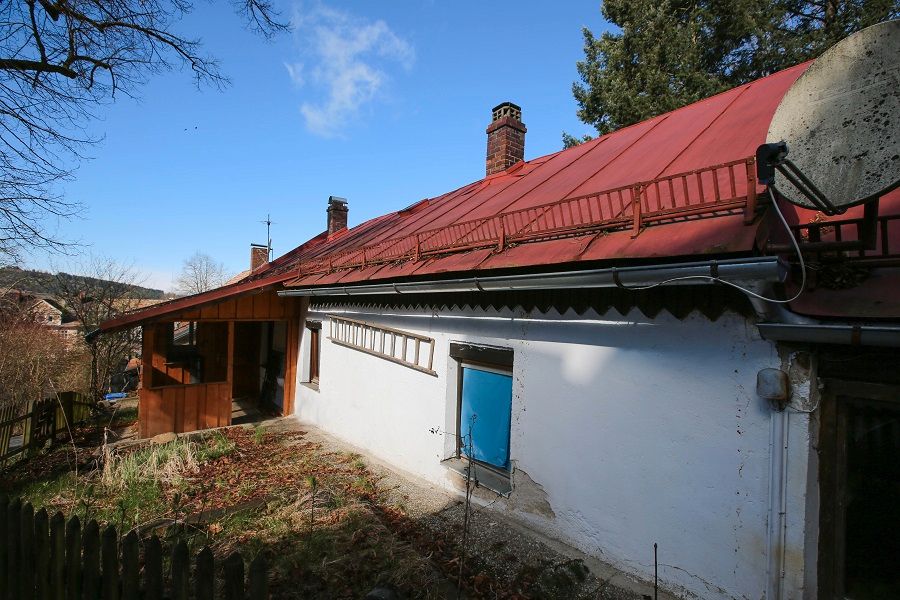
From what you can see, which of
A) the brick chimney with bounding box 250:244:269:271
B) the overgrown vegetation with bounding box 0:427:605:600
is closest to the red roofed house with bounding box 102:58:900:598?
the overgrown vegetation with bounding box 0:427:605:600

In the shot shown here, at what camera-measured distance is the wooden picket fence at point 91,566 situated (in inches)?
85.6

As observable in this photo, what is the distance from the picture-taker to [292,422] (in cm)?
973

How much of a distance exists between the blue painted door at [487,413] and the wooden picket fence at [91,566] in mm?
2957

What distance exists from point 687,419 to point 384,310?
480cm

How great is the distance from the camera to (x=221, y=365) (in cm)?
1248

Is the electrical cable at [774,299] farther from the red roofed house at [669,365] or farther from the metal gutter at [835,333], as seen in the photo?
the metal gutter at [835,333]

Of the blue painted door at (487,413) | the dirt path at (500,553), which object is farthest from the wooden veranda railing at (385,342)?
the dirt path at (500,553)

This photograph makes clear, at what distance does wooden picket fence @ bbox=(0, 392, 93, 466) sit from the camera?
24.3 ft

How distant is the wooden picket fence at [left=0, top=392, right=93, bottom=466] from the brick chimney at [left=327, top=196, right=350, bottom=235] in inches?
351

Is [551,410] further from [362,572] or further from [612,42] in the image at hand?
[612,42]

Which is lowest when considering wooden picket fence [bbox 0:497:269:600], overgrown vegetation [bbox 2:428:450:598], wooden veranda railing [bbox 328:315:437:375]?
overgrown vegetation [bbox 2:428:450:598]

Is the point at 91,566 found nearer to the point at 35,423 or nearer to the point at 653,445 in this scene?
the point at 653,445

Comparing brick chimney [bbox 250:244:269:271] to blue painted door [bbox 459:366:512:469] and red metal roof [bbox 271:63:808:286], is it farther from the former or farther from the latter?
blue painted door [bbox 459:366:512:469]

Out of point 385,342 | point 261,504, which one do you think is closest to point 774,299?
point 385,342
